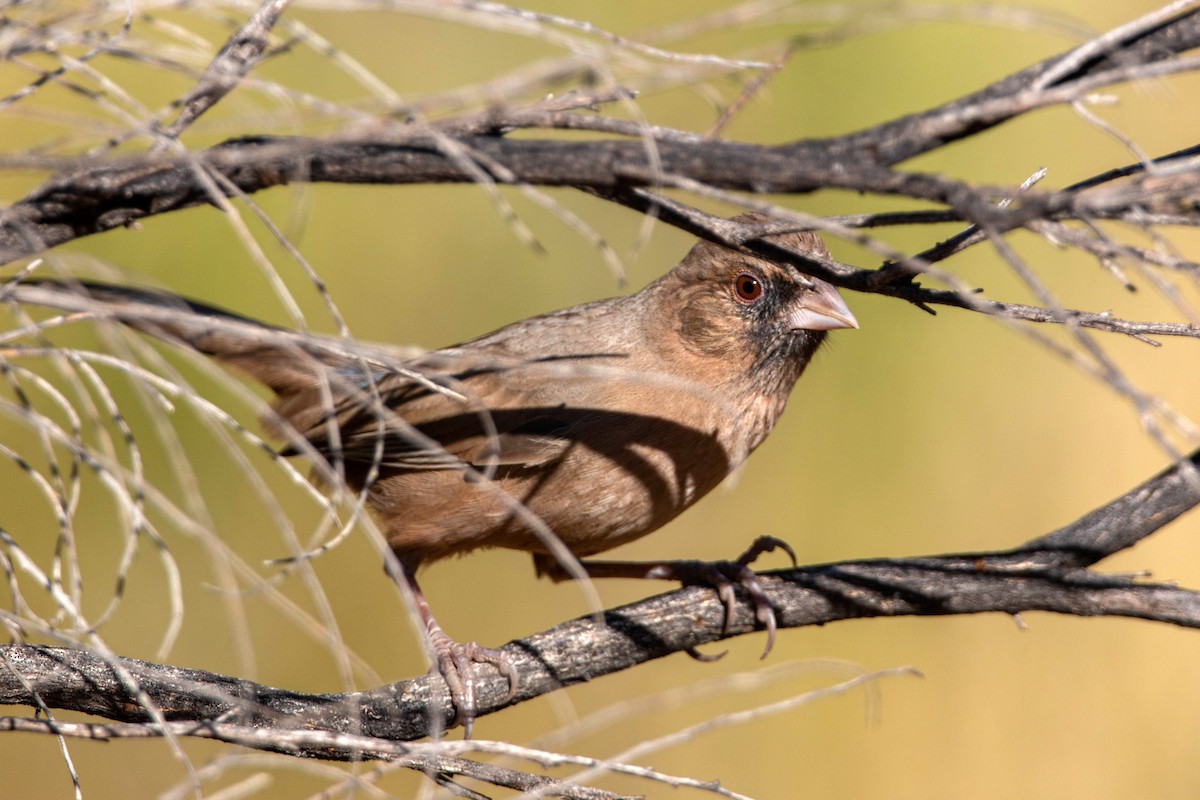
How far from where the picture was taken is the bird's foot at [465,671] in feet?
9.66

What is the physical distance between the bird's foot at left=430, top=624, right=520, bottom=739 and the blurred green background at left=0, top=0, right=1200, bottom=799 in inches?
54.6

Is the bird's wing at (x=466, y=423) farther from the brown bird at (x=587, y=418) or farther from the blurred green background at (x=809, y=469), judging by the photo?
the blurred green background at (x=809, y=469)

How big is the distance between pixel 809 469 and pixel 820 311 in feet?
6.50

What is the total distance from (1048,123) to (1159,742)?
3116 mm

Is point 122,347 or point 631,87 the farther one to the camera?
point 631,87

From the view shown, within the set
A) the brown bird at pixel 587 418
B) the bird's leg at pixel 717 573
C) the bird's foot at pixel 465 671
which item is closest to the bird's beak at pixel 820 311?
the brown bird at pixel 587 418

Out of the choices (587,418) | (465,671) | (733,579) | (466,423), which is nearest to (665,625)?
(733,579)

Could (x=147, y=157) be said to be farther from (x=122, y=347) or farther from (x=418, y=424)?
(x=418, y=424)

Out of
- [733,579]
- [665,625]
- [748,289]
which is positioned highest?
[748,289]

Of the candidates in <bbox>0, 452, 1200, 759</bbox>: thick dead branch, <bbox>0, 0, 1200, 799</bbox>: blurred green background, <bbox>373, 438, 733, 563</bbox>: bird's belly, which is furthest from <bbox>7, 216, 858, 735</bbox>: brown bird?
<bbox>0, 0, 1200, 799</bbox>: blurred green background

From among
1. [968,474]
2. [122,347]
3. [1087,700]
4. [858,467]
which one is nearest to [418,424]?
[122,347]

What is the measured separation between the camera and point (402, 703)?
263 centimetres

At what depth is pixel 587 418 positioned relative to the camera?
11.2ft

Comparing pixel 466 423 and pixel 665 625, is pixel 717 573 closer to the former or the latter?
pixel 665 625
